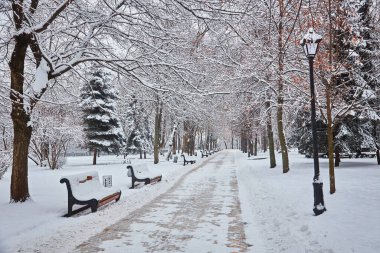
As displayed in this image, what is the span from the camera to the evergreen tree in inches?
1196

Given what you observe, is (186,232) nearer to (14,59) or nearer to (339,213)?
(339,213)

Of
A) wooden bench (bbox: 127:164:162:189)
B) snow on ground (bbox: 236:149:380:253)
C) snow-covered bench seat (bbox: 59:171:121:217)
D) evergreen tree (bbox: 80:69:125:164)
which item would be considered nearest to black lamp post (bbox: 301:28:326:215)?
snow on ground (bbox: 236:149:380:253)

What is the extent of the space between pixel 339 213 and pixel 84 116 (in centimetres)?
2737

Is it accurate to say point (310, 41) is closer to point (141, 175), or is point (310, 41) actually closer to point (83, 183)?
point (83, 183)

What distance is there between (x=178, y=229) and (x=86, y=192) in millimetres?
3389

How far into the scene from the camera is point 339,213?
7188 millimetres

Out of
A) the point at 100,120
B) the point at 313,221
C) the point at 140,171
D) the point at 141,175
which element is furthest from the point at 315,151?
the point at 100,120

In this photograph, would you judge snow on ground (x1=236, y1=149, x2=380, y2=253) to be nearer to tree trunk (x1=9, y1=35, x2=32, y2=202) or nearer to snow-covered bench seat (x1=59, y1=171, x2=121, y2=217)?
snow-covered bench seat (x1=59, y1=171, x2=121, y2=217)

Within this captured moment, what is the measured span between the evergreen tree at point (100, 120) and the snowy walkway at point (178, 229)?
21.5 meters

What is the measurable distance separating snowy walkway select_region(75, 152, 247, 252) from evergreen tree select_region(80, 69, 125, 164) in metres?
21.5

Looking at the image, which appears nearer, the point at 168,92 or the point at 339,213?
the point at 339,213

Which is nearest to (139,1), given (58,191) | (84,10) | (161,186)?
(84,10)

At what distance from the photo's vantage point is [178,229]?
22.2 feet

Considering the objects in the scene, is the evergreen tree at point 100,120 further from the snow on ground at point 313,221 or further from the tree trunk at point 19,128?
the snow on ground at point 313,221
